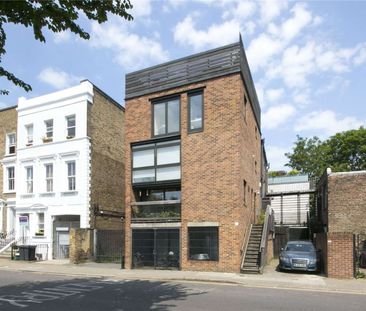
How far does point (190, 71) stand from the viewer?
20.7m

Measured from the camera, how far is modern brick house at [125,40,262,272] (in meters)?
19.3

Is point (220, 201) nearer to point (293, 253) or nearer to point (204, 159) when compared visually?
point (204, 159)

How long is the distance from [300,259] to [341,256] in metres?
1.94

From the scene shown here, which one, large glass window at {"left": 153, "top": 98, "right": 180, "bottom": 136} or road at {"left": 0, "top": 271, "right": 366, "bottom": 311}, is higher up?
large glass window at {"left": 153, "top": 98, "right": 180, "bottom": 136}

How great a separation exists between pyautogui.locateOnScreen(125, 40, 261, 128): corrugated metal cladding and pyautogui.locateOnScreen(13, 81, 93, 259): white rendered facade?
21.6 ft

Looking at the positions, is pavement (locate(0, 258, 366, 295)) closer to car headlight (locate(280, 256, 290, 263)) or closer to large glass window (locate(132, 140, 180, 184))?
car headlight (locate(280, 256, 290, 263))

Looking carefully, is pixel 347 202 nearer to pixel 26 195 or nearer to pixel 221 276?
pixel 221 276

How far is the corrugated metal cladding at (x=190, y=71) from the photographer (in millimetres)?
19734

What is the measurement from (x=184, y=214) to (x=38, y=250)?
12223 millimetres

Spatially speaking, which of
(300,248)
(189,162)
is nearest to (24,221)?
(189,162)

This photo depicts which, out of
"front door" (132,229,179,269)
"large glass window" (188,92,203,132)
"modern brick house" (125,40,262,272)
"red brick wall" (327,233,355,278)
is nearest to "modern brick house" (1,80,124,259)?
"modern brick house" (125,40,262,272)

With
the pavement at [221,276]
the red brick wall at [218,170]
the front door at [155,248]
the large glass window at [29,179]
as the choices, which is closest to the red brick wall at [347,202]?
the pavement at [221,276]

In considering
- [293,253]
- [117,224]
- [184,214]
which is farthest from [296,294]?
[117,224]

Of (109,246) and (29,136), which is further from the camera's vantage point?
(29,136)
